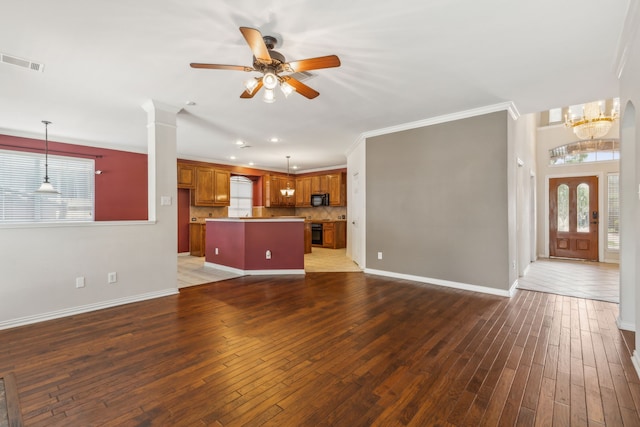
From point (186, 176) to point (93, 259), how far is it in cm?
443

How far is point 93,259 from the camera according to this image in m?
3.55

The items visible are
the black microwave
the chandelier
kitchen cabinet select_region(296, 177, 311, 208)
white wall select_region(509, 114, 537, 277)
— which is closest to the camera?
white wall select_region(509, 114, 537, 277)

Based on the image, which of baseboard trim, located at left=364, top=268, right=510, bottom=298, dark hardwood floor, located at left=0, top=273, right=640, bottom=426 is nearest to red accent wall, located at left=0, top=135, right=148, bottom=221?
dark hardwood floor, located at left=0, top=273, right=640, bottom=426

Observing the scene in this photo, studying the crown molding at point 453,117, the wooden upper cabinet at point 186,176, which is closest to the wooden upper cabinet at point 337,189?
the crown molding at point 453,117

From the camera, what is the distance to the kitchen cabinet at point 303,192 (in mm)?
10016

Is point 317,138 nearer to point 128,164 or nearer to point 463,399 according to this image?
point 128,164

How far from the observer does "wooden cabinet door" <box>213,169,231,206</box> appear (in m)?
8.28

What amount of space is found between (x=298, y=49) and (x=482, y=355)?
311cm

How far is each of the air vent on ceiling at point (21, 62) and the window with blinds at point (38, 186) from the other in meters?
3.55

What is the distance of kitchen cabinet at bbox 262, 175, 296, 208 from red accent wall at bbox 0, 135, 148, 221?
11.8 feet

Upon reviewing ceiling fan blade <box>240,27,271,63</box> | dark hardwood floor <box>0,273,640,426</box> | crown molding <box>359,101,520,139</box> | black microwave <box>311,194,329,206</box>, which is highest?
crown molding <box>359,101,520,139</box>

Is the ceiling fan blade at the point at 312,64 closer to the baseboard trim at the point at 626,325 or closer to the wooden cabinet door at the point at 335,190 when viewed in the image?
the baseboard trim at the point at 626,325

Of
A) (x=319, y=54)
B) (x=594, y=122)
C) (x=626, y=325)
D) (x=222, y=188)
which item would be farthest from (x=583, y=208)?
(x=222, y=188)

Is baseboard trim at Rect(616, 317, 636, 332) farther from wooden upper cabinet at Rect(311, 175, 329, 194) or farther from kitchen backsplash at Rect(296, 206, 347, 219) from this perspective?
wooden upper cabinet at Rect(311, 175, 329, 194)
